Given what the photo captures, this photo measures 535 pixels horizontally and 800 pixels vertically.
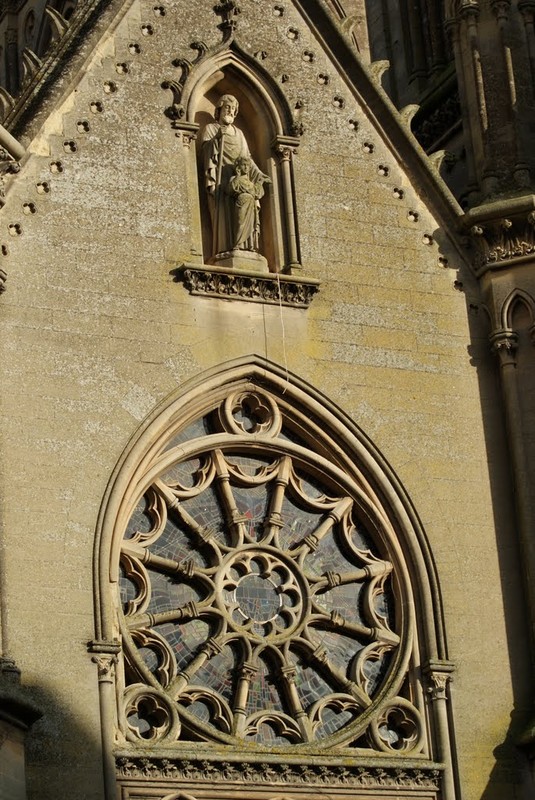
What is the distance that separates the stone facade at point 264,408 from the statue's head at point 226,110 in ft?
0.73

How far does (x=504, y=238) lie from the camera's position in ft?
77.6

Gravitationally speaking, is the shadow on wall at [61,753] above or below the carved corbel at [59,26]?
below

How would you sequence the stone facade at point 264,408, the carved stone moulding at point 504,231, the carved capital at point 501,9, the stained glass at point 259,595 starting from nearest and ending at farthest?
the stone facade at point 264,408 → the stained glass at point 259,595 → the carved stone moulding at point 504,231 → the carved capital at point 501,9

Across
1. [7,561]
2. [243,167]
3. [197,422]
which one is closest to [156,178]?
[243,167]

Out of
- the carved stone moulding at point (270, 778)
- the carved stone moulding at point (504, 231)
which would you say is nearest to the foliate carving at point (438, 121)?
the carved stone moulding at point (504, 231)

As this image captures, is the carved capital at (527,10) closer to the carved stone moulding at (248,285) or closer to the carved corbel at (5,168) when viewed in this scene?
the carved stone moulding at (248,285)

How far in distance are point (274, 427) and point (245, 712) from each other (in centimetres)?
255

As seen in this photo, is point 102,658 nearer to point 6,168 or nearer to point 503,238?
point 6,168

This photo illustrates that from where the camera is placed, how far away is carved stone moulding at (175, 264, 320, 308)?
2258 centimetres

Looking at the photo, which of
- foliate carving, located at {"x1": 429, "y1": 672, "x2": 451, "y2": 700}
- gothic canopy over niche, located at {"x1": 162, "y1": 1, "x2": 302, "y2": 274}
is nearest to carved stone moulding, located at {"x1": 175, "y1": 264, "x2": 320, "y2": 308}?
gothic canopy over niche, located at {"x1": 162, "y1": 1, "x2": 302, "y2": 274}

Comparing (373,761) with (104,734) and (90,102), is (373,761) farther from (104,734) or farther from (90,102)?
(90,102)

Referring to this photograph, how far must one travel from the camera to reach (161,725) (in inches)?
828

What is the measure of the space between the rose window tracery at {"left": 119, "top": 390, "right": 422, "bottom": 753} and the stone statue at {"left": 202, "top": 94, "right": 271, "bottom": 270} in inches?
50.7

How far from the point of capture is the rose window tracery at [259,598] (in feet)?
70.2
